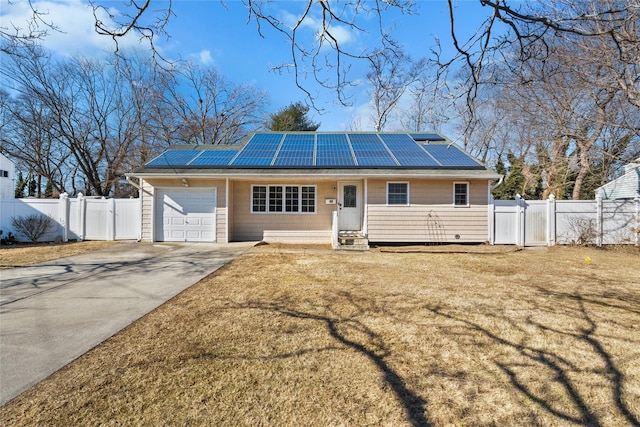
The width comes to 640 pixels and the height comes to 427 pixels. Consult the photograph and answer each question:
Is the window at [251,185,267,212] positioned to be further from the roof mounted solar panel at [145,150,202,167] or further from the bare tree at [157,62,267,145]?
the bare tree at [157,62,267,145]

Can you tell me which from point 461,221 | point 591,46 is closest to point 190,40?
point 461,221

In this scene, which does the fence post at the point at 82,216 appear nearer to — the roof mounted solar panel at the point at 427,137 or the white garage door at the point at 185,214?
the white garage door at the point at 185,214

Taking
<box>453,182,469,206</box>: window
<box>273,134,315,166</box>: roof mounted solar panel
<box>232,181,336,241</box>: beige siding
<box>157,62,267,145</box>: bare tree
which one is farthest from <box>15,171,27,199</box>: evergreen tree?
<box>453,182,469,206</box>: window

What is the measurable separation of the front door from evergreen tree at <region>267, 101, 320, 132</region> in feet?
50.3

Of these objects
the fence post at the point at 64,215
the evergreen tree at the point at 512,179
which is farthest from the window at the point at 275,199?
the evergreen tree at the point at 512,179

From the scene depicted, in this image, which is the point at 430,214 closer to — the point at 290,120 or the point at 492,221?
the point at 492,221

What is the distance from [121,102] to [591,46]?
29.4 meters

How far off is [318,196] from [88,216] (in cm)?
980

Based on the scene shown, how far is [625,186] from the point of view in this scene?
63.0 ft

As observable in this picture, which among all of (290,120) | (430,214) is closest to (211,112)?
(290,120)

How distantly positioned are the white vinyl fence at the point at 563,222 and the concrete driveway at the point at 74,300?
10.5m

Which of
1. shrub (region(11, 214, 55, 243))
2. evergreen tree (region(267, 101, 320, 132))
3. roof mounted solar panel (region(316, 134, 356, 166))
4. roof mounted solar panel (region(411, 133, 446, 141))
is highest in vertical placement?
evergreen tree (region(267, 101, 320, 132))

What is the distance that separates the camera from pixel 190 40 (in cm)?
418

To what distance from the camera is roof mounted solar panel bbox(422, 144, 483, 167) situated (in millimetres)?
11141
